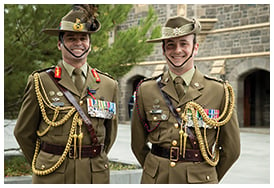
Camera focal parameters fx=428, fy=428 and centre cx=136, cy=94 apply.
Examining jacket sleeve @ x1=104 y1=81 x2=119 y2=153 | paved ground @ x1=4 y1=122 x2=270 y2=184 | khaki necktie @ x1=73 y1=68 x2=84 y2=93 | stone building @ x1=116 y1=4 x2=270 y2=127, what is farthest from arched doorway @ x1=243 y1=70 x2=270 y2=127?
khaki necktie @ x1=73 y1=68 x2=84 y2=93

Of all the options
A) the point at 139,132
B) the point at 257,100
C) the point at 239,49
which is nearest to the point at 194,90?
the point at 139,132

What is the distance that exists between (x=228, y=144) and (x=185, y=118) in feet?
1.37

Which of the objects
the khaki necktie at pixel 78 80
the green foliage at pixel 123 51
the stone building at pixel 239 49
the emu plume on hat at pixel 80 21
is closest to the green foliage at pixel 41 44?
the green foliage at pixel 123 51

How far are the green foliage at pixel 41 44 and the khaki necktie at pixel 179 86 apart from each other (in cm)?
360

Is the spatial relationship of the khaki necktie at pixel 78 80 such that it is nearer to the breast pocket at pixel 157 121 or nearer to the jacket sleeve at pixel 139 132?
the jacket sleeve at pixel 139 132

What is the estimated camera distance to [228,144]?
3.32 meters

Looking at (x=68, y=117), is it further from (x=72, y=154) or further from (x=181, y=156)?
(x=181, y=156)

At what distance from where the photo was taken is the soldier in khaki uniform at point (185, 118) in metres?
3.16

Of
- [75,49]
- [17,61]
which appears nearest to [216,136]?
[75,49]

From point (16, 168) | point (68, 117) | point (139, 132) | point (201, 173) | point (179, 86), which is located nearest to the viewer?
point (201, 173)

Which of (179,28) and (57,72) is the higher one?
(179,28)

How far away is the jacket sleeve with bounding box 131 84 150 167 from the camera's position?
135 inches

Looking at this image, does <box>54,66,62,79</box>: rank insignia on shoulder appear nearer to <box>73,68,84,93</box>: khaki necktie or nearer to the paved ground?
<box>73,68,84,93</box>: khaki necktie

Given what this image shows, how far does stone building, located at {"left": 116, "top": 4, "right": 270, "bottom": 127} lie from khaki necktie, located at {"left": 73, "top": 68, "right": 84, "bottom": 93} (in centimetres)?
1261
